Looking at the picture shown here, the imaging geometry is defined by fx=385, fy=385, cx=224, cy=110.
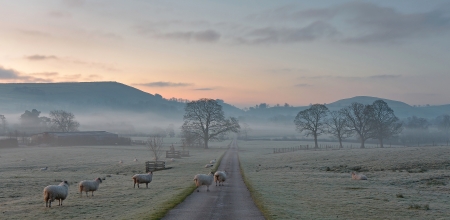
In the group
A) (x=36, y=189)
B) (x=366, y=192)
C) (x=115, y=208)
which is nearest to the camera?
(x=115, y=208)

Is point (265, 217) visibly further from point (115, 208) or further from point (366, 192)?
point (366, 192)

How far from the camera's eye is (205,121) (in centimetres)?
11844

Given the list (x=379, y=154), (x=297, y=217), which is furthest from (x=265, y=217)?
(x=379, y=154)

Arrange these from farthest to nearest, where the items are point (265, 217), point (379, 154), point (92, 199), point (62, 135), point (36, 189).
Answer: point (62, 135) < point (379, 154) < point (36, 189) < point (92, 199) < point (265, 217)

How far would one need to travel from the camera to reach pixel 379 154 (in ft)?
223

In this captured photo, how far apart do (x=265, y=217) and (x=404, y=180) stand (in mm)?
25222

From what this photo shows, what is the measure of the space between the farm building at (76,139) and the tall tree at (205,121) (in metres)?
42.0

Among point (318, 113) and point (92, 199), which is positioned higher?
point (318, 113)

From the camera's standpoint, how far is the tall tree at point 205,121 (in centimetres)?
11700

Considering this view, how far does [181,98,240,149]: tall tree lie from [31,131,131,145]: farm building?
41992 mm

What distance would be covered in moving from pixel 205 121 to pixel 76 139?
55846 millimetres

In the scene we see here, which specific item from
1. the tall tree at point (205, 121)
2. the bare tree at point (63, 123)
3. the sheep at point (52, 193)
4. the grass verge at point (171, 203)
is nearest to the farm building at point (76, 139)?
the bare tree at point (63, 123)

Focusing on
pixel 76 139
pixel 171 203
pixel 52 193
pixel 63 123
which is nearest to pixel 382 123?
pixel 171 203

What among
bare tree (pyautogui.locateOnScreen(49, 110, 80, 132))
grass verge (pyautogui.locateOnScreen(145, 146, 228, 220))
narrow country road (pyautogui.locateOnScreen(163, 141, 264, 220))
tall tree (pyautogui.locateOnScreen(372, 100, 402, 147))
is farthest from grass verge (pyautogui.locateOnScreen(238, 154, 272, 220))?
bare tree (pyautogui.locateOnScreen(49, 110, 80, 132))
